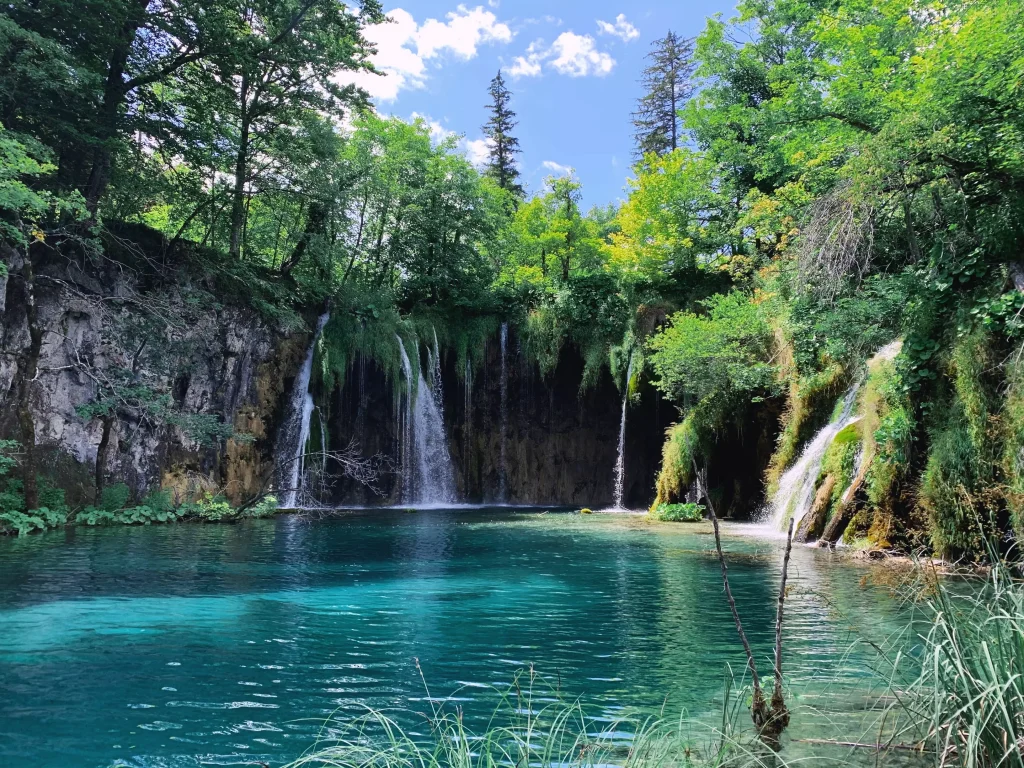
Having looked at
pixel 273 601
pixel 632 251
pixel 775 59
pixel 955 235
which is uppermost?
pixel 775 59

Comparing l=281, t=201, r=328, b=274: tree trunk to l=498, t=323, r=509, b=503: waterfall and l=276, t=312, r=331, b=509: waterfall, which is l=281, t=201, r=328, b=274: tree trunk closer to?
l=276, t=312, r=331, b=509: waterfall

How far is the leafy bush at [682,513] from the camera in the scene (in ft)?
57.2

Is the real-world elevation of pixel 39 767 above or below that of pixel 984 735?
below

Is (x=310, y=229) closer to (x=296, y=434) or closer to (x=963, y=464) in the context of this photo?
(x=296, y=434)

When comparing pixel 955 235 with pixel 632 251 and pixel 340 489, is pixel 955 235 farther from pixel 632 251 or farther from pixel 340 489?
pixel 340 489

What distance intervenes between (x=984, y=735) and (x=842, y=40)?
16325 mm

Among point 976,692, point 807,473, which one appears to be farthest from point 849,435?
point 976,692

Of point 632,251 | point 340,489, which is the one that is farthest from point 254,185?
point 632,251

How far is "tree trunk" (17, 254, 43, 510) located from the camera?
14.1m

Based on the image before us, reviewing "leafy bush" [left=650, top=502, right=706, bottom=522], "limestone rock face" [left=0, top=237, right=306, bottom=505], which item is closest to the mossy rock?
"leafy bush" [left=650, top=502, right=706, bottom=522]

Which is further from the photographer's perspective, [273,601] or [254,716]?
[273,601]

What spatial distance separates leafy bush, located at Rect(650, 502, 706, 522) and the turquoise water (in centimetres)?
595

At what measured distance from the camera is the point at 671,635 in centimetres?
602

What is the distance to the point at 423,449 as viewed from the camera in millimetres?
24312
